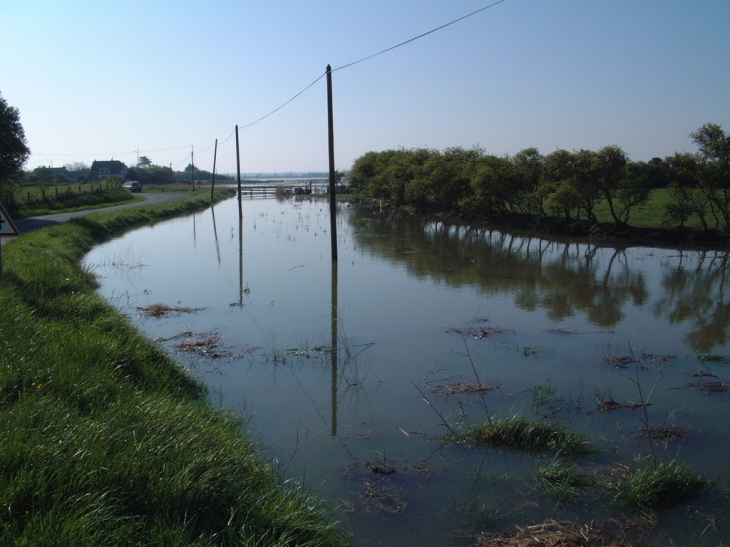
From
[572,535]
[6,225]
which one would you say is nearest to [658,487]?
[572,535]

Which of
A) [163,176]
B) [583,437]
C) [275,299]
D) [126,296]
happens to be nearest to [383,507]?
[583,437]

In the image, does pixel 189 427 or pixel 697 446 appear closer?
pixel 189 427

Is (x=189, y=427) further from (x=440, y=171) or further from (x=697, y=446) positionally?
(x=440, y=171)

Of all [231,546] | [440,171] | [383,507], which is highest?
[440,171]

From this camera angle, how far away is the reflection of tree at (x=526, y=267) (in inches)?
535

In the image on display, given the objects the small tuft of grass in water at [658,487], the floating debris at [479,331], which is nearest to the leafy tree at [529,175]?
the floating debris at [479,331]

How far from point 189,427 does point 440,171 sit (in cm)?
3413

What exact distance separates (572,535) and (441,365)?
4.44m

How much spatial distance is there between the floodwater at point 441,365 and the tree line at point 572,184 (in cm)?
541

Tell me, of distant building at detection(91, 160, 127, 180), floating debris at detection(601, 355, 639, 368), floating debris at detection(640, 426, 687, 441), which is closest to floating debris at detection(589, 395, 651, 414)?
floating debris at detection(640, 426, 687, 441)

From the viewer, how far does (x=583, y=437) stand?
6.22m

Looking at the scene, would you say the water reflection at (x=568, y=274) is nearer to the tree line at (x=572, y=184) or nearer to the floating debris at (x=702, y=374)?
the floating debris at (x=702, y=374)

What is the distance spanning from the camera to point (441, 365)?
887cm

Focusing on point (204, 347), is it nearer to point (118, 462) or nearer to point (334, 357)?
point (334, 357)
